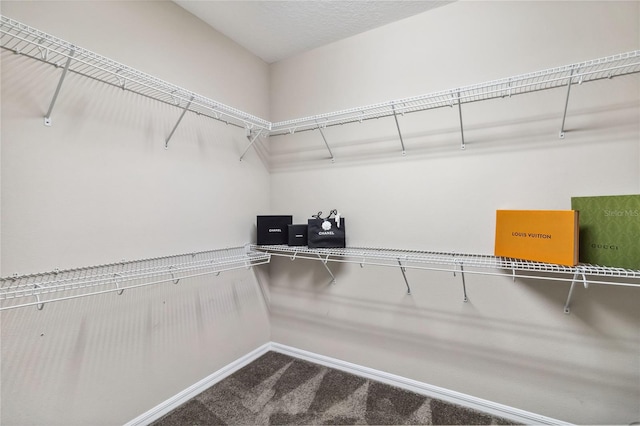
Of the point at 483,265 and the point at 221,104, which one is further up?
the point at 221,104

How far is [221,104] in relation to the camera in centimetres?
169

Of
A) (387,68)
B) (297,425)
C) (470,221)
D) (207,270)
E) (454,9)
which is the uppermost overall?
(454,9)

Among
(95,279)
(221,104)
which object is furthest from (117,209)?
(221,104)

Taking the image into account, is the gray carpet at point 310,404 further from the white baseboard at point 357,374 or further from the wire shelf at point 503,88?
the wire shelf at point 503,88

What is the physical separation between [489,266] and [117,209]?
6.16 feet

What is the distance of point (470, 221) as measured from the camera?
1.67 metres

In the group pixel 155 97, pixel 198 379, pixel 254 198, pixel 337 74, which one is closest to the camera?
pixel 155 97

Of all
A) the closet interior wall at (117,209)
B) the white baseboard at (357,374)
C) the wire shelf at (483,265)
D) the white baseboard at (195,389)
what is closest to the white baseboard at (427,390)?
the white baseboard at (357,374)

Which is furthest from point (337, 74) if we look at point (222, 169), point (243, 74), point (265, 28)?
point (222, 169)

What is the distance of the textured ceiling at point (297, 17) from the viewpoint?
1749 mm

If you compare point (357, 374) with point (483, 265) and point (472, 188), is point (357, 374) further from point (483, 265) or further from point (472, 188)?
point (472, 188)

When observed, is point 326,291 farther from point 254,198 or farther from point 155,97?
point 155,97

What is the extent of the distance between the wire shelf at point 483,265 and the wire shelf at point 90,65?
108 centimetres

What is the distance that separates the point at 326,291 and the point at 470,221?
1114 millimetres
